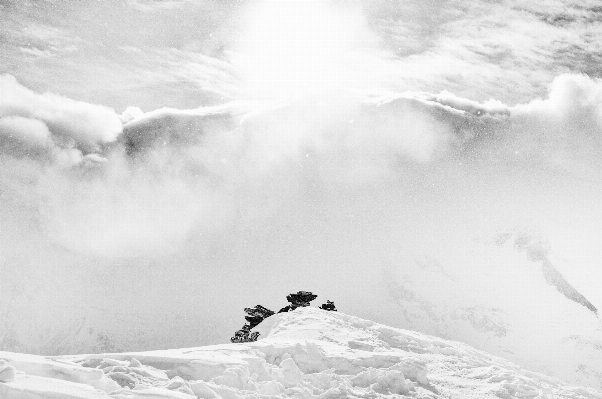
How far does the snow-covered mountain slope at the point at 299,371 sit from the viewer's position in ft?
67.2

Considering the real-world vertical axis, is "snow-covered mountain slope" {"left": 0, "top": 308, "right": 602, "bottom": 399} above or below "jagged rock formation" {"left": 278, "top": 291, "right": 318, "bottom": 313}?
below

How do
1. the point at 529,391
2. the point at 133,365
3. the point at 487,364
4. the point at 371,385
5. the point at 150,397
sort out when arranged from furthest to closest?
the point at 487,364
the point at 529,391
the point at 371,385
the point at 133,365
the point at 150,397

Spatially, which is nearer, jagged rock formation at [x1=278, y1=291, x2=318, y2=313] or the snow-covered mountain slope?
the snow-covered mountain slope

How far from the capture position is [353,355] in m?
29.6

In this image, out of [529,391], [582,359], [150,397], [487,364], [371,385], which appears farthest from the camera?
[582,359]

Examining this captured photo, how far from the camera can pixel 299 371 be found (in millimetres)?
26344

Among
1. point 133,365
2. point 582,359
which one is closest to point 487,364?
point 133,365

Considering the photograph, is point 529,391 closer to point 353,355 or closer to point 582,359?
point 353,355

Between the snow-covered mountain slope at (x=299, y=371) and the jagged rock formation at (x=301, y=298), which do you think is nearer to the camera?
the snow-covered mountain slope at (x=299, y=371)

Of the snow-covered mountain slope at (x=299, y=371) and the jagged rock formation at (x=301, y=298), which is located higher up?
the jagged rock formation at (x=301, y=298)

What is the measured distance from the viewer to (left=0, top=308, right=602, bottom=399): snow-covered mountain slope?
67.2 ft

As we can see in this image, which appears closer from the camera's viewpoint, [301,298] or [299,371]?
[299,371]

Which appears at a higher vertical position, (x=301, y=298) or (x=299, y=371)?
(x=301, y=298)

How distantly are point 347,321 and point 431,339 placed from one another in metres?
5.28
